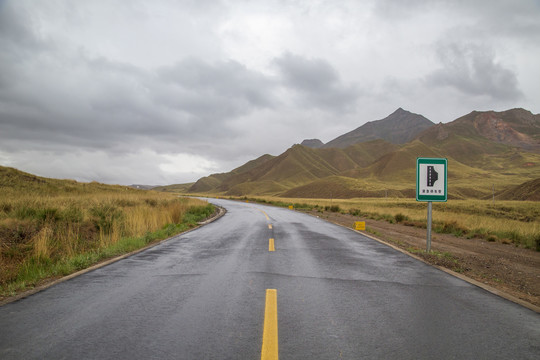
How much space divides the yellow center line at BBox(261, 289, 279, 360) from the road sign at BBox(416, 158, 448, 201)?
242 inches

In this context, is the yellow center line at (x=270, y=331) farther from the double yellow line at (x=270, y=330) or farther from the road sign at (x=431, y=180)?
the road sign at (x=431, y=180)

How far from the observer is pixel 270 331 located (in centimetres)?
357

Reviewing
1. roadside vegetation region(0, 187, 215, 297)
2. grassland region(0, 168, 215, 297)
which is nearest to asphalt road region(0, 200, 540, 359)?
roadside vegetation region(0, 187, 215, 297)

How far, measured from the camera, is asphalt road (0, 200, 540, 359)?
A: 127 inches

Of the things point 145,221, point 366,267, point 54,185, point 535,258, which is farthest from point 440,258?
point 54,185

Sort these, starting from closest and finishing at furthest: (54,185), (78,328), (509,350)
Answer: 1. (509,350)
2. (78,328)
3. (54,185)

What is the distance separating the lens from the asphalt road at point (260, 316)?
3217 millimetres

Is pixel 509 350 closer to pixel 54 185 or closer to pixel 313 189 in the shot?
pixel 54 185

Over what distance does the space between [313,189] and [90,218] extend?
106467 mm

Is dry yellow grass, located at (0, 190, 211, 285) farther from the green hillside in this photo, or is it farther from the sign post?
the green hillside

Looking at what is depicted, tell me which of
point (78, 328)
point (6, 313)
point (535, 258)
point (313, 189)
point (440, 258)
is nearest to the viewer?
point (78, 328)

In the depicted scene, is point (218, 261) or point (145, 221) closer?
point (218, 261)

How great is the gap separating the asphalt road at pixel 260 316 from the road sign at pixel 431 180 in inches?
104

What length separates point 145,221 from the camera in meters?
15.3
